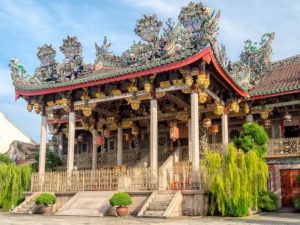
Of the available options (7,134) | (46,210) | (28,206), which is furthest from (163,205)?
(7,134)

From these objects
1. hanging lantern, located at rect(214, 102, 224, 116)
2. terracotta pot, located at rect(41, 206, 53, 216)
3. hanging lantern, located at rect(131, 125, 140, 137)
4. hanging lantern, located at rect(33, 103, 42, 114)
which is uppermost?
hanging lantern, located at rect(33, 103, 42, 114)

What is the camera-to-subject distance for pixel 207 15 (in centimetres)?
1392

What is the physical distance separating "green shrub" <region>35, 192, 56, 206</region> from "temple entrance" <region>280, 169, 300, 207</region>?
31.5 ft

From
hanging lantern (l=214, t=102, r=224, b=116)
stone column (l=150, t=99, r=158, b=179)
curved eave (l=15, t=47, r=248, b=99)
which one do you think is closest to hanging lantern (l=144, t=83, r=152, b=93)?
curved eave (l=15, t=47, r=248, b=99)

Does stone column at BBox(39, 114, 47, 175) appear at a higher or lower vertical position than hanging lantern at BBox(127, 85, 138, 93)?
lower

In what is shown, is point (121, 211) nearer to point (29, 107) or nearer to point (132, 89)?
point (132, 89)

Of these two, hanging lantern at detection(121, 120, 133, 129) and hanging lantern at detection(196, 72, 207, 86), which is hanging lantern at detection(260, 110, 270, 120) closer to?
hanging lantern at detection(196, 72, 207, 86)

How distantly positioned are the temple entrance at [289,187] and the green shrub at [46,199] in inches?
377

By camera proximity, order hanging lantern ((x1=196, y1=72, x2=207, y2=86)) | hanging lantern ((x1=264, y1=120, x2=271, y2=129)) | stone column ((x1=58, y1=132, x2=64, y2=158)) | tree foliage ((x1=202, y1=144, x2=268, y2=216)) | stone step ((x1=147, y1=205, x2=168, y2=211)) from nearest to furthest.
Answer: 1. tree foliage ((x1=202, y1=144, x2=268, y2=216))
2. stone step ((x1=147, y1=205, x2=168, y2=211))
3. hanging lantern ((x1=196, y1=72, x2=207, y2=86))
4. hanging lantern ((x1=264, y1=120, x2=271, y2=129))
5. stone column ((x1=58, y1=132, x2=64, y2=158))

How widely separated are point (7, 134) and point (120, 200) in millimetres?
30266

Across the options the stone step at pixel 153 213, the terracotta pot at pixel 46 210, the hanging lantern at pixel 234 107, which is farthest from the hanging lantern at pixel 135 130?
the stone step at pixel 153 213

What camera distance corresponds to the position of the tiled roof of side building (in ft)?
Answer: 57.5

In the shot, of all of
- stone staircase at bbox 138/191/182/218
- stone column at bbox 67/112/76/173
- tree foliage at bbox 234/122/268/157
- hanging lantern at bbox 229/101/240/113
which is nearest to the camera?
stone staircase at bbox 138/191/182/218

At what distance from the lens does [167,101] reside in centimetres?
1883
